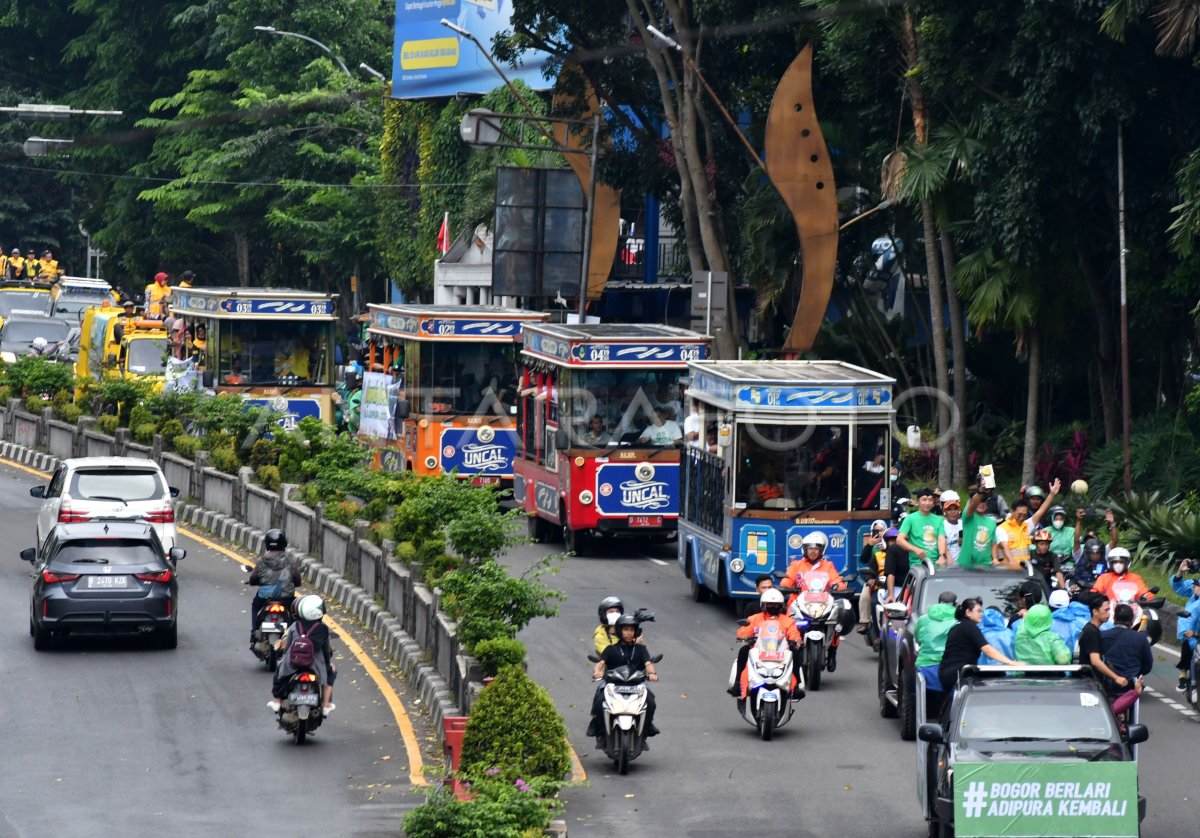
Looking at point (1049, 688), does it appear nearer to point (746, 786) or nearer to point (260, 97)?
point (746, 786)

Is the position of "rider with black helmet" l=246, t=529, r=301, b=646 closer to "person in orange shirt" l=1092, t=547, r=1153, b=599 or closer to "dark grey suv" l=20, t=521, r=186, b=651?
"dark grey suv" l=20, t=521, r=186, b=651

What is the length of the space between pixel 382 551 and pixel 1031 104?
423 inches

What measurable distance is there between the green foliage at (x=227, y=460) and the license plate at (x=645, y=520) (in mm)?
7052

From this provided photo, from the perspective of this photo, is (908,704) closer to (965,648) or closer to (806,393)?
(965,648)

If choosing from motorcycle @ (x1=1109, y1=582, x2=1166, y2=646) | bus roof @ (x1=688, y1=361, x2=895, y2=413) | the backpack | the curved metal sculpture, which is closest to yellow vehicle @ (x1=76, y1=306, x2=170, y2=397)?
the curved metal sculpture

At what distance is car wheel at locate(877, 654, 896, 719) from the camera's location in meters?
18.2

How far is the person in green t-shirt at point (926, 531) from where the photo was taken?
20.2 metres

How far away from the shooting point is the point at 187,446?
110 feet

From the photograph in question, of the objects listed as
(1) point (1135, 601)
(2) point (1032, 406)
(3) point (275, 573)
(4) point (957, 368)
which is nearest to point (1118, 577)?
(1) point (1135, 601)

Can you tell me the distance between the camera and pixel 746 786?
51.4 feet

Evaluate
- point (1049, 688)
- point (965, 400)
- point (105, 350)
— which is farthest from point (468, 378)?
point (1049, 688)

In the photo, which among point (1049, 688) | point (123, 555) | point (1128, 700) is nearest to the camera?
point (1049, 688)

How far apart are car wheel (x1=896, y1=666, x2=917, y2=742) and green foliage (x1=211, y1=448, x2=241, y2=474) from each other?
53.4 ft

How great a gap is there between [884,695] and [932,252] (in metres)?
14.5
